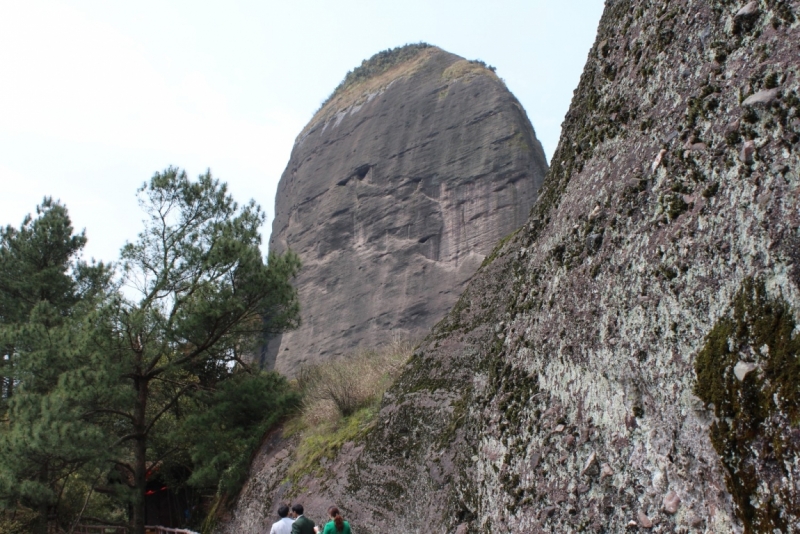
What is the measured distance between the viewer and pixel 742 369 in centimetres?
255

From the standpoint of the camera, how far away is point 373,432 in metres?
10.1

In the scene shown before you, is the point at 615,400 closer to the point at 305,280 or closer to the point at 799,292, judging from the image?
the point at 799,292

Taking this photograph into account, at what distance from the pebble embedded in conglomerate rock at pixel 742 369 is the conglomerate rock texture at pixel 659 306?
1 cm

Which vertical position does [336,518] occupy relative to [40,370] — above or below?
below

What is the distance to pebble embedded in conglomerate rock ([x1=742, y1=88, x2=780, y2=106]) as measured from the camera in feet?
9.23

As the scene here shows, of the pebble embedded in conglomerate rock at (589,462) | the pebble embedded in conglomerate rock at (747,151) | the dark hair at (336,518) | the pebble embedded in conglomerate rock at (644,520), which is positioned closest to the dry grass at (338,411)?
the dark hair at (336,518)

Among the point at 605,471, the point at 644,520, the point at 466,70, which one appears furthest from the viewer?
the point at 466,70

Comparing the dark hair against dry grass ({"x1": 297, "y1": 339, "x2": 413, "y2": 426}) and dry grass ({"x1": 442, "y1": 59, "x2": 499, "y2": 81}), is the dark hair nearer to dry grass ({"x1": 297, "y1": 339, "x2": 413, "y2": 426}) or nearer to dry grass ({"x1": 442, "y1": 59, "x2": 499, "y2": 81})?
dry grass ({"x1": 297, "y1": 339, "x2": 413, "y2": 426})

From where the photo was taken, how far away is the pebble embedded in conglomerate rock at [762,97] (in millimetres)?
2812

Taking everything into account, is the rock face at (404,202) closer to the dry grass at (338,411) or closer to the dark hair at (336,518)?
the dry grass at (338,411)

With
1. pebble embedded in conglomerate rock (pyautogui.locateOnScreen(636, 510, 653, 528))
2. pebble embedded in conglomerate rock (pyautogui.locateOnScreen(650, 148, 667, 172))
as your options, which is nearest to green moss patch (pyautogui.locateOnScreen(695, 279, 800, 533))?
pebble embedded in conglomerate rock (pyautogui.locateOnScreen(636, 510, 653, 528))

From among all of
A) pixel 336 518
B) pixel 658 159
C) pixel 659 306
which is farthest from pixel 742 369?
pixel 336 518

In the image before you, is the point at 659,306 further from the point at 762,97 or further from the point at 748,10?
the point at 748,10

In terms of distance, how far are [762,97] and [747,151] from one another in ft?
0.78
